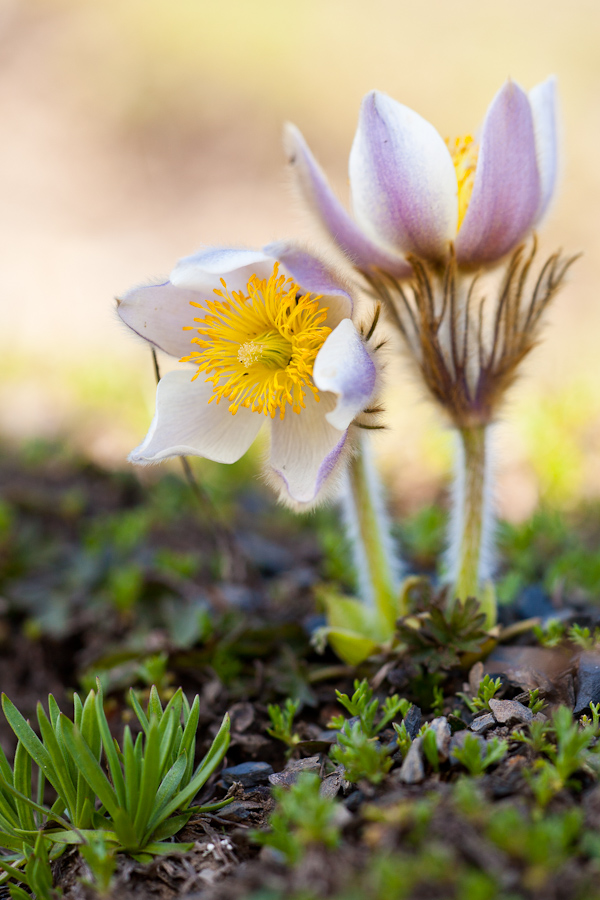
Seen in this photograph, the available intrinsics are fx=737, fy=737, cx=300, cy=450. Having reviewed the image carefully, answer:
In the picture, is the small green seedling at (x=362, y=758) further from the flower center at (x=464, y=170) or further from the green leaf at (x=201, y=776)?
the flower center at (x=464, y=170)

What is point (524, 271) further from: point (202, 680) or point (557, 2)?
point (557, 2)

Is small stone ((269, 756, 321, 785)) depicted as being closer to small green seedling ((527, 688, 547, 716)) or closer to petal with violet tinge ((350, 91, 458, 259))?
small green seedling ((527, 688, 547, 716))

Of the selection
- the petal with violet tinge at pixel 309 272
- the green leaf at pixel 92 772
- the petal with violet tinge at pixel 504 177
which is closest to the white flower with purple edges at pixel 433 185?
the petal with violet tinge at pixel 504 177

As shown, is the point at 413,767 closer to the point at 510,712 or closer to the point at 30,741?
the point at 510,712

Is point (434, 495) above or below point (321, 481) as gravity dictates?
below

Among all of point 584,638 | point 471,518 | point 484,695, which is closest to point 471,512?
point 471,518

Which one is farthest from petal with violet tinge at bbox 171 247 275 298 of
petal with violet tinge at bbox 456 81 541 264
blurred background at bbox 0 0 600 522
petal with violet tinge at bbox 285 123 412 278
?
blurred background at bbox 0 0 600 522

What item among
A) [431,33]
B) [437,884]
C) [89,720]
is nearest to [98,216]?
[431,33]
